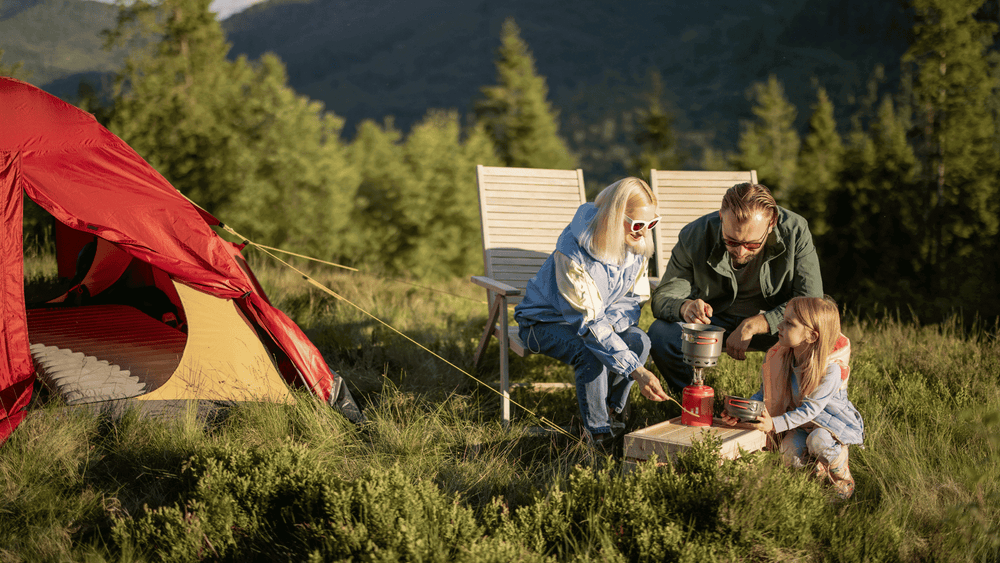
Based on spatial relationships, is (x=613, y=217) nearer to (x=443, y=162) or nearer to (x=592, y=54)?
(x=443, y=162)

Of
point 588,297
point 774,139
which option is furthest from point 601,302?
point 774,139

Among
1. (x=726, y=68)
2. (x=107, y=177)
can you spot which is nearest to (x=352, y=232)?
(x=107, y=177)

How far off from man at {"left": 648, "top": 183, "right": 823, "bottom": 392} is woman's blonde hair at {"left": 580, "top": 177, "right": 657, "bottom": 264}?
1.18 feet

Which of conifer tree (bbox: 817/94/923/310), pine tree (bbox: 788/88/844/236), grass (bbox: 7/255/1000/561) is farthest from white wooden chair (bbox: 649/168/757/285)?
pine tree (bbox: 788/88/844/236)

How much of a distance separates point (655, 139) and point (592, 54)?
237 ft

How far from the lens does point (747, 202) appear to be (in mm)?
2693

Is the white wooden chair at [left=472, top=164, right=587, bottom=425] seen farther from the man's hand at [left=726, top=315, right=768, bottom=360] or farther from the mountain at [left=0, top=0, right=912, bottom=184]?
the mountain at [left=0, top=0, right=912, bottom=184]

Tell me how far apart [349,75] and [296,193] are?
284 feet

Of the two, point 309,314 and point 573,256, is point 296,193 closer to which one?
point 309,314

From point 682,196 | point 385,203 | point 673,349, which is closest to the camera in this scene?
point 673,349

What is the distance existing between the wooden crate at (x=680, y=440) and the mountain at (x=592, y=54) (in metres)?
50.2

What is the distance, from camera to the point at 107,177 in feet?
9.75

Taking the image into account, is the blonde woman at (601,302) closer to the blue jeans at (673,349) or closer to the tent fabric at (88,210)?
the blue jeans at (673,349)

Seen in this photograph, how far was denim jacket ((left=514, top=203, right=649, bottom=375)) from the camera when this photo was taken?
2633 millimetres
